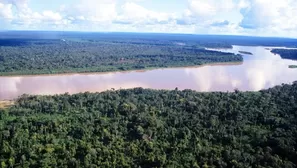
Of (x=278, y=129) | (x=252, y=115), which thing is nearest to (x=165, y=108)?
(x=252, y=115)

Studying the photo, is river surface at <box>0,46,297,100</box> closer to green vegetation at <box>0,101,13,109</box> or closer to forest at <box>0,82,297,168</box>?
green vegetation at <box>0,101,13,109</box>

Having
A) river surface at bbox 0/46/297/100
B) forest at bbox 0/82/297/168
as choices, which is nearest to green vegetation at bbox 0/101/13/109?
forest at bbox 0/82/297/168

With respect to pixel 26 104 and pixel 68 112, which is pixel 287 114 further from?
pixel 26 104

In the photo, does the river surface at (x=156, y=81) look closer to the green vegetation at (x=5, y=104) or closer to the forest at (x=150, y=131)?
the green vegetation at (x=5, y=104)

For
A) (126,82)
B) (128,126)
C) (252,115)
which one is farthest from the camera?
(126,82)

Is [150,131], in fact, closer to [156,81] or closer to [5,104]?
[5,104]

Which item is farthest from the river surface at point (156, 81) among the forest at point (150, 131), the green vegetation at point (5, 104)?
the forest at point (150, 131)
